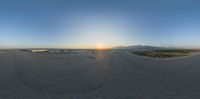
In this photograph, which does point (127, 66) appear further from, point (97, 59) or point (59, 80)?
point (59, 80)

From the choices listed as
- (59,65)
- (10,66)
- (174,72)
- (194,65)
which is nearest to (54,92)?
(59,65)

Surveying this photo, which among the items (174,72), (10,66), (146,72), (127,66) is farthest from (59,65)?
(174,72)

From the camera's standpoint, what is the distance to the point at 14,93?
25.6 ft

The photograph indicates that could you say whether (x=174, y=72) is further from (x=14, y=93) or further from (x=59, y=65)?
(x=14, y=93)

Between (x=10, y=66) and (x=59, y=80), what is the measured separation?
5.31 ft

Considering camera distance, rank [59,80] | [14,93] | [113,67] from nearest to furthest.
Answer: [14,93] → [59,80] → [113,67]

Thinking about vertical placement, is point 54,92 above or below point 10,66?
below

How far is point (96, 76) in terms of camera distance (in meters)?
8.63

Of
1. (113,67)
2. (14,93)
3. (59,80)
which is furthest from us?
(113,67)

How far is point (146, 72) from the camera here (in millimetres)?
8820

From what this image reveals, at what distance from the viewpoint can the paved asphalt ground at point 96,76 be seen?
25.8 ft

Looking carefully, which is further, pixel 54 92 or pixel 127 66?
pixel 127 66

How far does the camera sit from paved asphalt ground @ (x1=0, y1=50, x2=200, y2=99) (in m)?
7.88

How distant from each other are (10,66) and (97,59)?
276 cm
